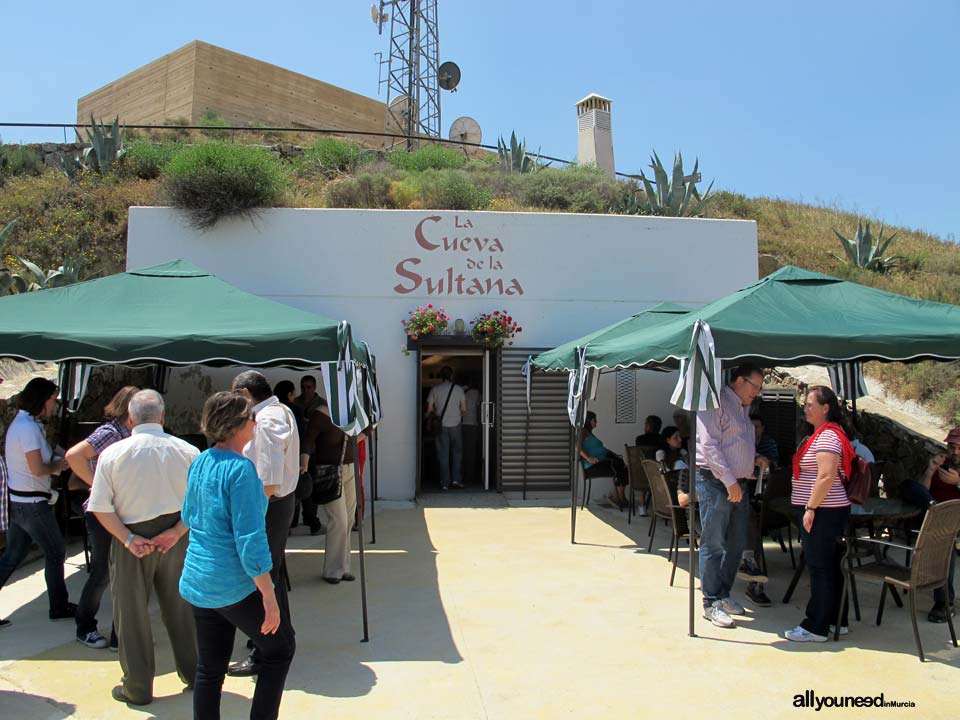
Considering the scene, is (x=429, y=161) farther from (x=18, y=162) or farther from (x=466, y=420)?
(x=18, y=162)

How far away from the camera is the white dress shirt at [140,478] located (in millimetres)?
3783

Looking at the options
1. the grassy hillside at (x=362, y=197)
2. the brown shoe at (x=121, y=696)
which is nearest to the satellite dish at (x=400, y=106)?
the grassy hillside at (x=362, y=197)

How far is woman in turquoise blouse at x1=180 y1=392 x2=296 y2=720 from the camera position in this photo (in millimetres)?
2871

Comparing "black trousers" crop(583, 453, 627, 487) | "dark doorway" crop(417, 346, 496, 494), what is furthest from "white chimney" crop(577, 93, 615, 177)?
"black trousers" crop(583, 453, 627, 487)

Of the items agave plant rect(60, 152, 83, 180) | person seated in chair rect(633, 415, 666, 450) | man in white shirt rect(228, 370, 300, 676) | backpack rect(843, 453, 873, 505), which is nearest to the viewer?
man in white shirt rect(228, 370, 300, 676)

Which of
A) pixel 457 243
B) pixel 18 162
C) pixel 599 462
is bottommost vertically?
pixel 599 462

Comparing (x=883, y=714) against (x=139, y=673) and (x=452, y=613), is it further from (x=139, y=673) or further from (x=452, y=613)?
(x=139, y=673)

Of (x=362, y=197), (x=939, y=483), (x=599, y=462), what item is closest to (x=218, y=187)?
(x=362, y=197)

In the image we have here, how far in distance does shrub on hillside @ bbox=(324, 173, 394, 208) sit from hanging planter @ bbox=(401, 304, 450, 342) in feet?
12.4

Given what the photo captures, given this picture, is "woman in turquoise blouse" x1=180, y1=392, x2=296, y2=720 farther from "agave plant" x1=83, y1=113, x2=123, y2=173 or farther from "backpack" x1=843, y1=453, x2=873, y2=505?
"agave plant" x1=83, y1=113, x2=123, y2=173

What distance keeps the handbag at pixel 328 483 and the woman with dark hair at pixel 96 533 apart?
5.43 ft

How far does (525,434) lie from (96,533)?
6.80 metres

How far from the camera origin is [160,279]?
668 cm

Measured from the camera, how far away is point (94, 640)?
4.59 meters
